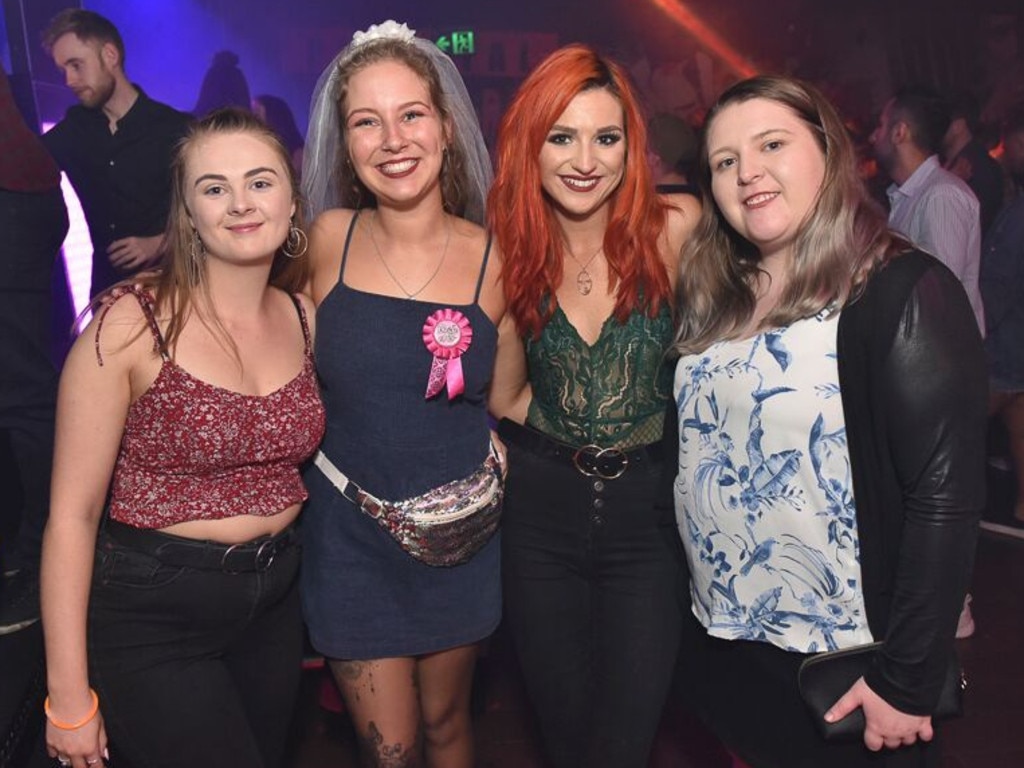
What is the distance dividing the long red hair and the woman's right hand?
3.78 feet

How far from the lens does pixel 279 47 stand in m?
5.81

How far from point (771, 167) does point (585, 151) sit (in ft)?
1.58

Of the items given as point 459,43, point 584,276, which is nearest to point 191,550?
point 584,276

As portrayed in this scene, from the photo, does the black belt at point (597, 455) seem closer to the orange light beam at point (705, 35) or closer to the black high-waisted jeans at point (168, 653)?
the black high-waisted jeans at point (168, 653)

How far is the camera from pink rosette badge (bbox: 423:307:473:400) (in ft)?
6.41

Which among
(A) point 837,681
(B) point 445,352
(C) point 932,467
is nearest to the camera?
(C) point 932,467

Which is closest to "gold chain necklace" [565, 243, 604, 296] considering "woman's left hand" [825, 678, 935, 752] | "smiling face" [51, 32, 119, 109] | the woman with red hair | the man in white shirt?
the woman with red hair

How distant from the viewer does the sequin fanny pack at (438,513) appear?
1959 mm

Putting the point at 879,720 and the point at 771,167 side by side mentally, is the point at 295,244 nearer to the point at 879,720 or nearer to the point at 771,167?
the point at 771,167

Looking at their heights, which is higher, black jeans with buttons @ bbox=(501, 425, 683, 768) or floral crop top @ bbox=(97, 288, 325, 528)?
floral crop top @ bbox=(97, 288, 325, 528)

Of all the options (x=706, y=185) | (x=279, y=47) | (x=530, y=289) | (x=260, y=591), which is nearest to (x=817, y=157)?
(x=706, y=185)

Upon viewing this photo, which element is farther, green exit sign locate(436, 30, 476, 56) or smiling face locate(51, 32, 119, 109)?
green exit sign locate(436, 30, 476, 56)

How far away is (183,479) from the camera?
1711 millimetres

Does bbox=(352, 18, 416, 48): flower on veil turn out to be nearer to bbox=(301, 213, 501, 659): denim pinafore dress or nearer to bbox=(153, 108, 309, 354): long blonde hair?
bbox=(153, 108, 309, 354): long blonde hair
